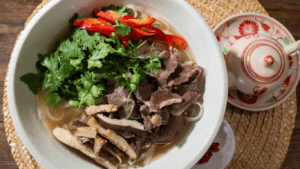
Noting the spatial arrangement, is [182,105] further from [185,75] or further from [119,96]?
[119,96]

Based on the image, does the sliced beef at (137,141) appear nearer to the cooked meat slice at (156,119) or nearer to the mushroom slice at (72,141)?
the cooked meat slice at (156,119)

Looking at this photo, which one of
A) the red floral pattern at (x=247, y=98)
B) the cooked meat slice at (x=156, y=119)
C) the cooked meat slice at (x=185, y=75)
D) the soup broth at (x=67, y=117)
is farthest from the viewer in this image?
the red floral pattern at (x=247, y=98)

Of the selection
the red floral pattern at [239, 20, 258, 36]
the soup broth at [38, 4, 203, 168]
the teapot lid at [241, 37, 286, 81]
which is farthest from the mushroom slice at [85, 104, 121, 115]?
the red floral pattern at [239, 20, 258, 36]

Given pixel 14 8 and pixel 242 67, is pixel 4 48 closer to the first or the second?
pixel 14 8

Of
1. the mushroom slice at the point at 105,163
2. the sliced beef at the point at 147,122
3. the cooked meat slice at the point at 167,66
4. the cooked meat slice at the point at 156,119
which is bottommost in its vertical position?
the mushroom slice at the point at 105,163

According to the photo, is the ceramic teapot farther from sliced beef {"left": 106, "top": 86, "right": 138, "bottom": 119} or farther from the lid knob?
sliced beef {"left": 106, "top": 86, "right": 138, "bottom": 119}

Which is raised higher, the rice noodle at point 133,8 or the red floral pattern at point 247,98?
the rice noodle at point 133,8

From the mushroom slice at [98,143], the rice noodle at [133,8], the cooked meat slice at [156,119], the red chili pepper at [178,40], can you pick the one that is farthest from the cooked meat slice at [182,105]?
the rice noodle at [133,8]
